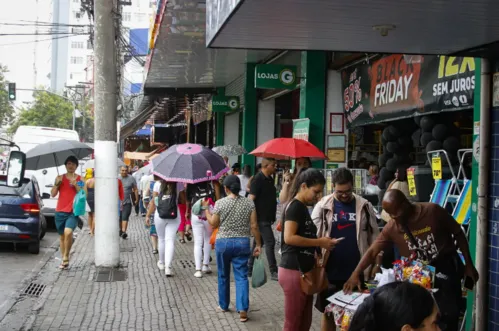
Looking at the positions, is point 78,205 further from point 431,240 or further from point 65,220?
point 431,240

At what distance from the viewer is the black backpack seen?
31.3 feet

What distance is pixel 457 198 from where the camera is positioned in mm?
7242

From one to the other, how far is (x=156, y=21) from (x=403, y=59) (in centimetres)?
540

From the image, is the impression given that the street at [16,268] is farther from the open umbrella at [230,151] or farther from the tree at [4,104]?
the tree at [4,104]

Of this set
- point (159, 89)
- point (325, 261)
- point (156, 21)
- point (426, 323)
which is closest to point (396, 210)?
point (325, 261)

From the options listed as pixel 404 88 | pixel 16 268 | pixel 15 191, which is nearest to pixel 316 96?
pixel 404 88

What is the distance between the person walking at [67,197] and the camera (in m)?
9.91

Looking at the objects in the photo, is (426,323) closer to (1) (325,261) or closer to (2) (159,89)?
(1) (325,261)

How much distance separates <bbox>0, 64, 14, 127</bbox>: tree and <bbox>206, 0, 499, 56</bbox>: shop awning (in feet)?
156

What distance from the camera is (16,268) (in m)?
11.0

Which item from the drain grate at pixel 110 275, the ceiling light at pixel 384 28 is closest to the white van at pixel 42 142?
the drain grate at pixel 110 275

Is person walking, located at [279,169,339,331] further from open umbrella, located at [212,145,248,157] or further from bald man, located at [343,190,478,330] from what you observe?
open umbrella, located at [212,145,248,157]

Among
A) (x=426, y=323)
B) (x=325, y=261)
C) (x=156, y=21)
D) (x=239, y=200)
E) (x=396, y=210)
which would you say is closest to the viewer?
(x=426, y=323)

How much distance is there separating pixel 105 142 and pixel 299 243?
6017mm
